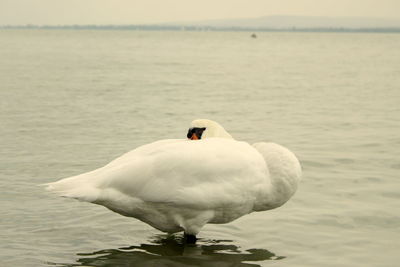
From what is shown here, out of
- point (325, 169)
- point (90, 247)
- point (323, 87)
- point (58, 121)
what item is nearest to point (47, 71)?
point (323, 87)

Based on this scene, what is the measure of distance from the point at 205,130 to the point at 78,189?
1595 mm

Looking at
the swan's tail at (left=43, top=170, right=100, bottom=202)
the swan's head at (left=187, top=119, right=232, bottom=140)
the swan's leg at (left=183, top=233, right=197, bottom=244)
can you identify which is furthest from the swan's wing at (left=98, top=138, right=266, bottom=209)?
the swan's head at (left=187, top=119, right=232, bottom=140)

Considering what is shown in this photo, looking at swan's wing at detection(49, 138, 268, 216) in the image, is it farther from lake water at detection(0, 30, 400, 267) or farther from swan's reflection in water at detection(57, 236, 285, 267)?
lake water at detection(0, 30, 400, 267)

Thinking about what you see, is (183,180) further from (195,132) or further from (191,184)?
(195,132)

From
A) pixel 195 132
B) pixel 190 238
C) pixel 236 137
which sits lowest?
pixel 190 238

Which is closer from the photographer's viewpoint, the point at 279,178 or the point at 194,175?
the point at 194,175

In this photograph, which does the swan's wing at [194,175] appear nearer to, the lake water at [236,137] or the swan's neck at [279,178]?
the swan's neck at [279,178]

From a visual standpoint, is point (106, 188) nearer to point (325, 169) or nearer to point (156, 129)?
point (325, 169)

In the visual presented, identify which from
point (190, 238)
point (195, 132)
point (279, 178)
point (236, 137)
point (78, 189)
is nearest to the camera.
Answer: point (78, 189)

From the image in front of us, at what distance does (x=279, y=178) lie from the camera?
6500mm

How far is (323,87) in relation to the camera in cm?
2744

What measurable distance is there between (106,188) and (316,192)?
3.67 metres

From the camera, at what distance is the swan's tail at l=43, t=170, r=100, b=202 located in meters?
6.21

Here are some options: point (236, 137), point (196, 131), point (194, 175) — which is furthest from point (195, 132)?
point (236, 137)
